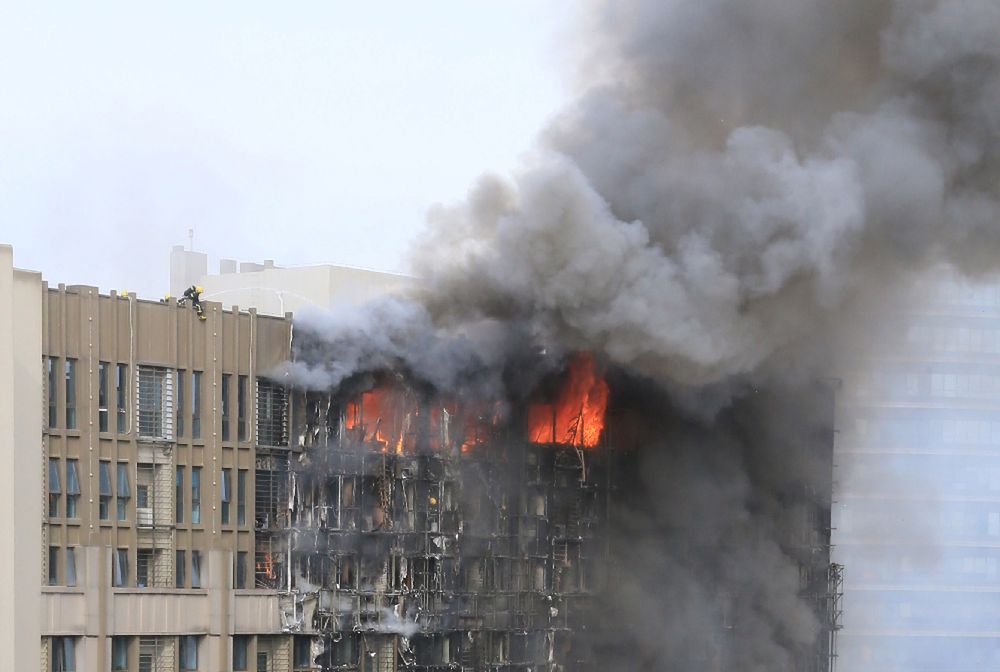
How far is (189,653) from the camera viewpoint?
35.2 metres

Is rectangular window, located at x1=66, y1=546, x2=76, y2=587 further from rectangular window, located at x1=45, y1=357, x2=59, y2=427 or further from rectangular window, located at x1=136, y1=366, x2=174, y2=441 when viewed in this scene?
rectangular window, located at x1=136, y1=366, x2=174, y2=441

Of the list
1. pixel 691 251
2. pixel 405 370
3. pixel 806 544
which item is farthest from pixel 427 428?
pixel 806 544

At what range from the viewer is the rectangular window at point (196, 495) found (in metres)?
35.3

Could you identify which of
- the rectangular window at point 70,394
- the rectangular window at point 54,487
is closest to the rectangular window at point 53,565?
the rectangular window at point 54,487

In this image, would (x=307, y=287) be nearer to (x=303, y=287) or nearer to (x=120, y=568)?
(x=303, y=287)

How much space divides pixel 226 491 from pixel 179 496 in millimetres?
1065

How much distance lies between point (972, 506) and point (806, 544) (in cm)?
3106

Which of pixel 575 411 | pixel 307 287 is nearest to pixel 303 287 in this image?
pixel 307 287

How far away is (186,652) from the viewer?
35.2 m

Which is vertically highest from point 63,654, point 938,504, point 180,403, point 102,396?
point 102,396

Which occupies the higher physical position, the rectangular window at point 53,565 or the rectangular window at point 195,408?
the rectangular window at point 195,408

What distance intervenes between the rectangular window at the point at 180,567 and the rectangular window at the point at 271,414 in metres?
2.66

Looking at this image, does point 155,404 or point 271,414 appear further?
point 271,414

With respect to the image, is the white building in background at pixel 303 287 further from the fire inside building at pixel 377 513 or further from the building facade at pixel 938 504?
the building facade at pixel 938 504
